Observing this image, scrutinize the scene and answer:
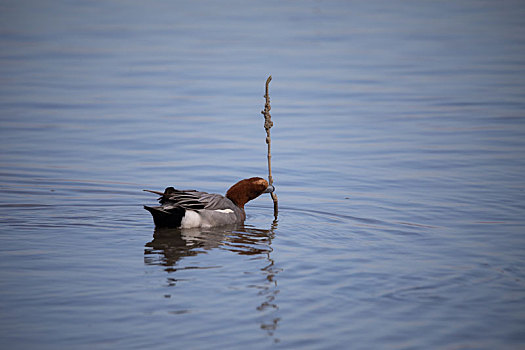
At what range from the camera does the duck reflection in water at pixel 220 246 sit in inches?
309

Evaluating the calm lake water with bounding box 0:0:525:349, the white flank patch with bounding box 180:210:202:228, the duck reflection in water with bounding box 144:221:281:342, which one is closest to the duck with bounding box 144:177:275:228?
the white flank patch with bounding box 180:210:202:228

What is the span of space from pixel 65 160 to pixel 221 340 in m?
8.22

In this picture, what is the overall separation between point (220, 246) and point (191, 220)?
110cm

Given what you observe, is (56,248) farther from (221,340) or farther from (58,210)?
(221,340)

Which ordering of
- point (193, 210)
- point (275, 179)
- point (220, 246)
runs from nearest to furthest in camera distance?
point (220, 246)
point (193, 210)
point (275, 179)

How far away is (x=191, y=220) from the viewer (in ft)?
34.4

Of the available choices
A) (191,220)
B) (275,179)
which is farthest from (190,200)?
(275,179)

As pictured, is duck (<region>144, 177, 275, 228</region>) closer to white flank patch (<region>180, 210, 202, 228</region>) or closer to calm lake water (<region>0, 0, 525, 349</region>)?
white flank patch (<region>180, 210, 202, 228</region>)

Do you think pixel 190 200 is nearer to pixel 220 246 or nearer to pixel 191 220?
pixel 191 220

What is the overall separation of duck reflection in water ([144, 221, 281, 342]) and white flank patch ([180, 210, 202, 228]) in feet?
0.28

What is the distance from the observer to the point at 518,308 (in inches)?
292

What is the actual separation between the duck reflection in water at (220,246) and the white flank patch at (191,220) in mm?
86

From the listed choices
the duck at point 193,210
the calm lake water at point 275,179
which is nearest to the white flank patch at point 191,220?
the duck at point 193,210

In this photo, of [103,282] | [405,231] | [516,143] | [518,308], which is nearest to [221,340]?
[103,282]
